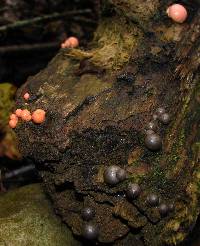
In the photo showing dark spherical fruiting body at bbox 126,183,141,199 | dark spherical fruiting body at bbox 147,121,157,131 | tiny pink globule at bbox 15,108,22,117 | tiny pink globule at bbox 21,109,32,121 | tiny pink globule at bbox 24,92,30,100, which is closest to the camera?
dark spherical fruiting body at bbox 126,183,141,199

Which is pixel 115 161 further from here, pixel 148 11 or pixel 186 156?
pixel 148 11

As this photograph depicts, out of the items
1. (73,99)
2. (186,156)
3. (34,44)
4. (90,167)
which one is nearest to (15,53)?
(34,44)

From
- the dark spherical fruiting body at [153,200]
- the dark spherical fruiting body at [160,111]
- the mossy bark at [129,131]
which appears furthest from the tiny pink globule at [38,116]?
the dark spherical fruiting body at [153,200]

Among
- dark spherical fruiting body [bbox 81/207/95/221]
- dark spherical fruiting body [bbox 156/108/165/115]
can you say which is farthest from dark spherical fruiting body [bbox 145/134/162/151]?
dark spherical fruiting body [bbox 81/207/95/221]

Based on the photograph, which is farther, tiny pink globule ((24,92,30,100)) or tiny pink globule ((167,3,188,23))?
tiny pink globule ((24,92,30,100))

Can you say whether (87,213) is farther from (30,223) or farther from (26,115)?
(26,115)

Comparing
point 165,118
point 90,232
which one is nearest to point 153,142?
point 165,118

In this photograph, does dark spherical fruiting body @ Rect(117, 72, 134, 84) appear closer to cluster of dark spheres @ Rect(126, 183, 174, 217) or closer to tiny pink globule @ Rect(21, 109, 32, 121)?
tiny pink globule @ Rect(21, 109, 32, 121)
